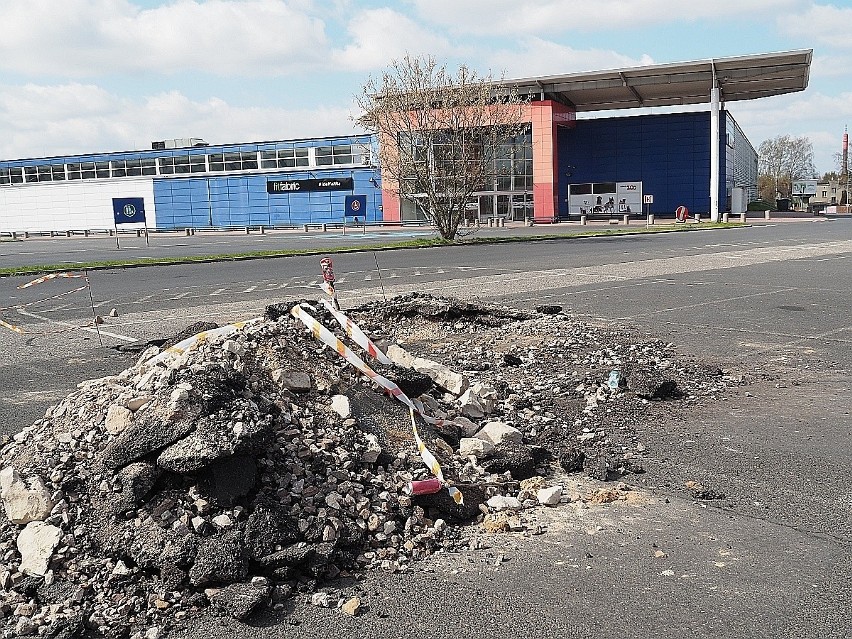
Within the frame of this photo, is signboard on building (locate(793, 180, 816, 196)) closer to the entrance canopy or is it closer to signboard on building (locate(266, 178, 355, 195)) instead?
the entrance canopy

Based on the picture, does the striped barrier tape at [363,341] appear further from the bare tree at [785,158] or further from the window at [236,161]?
the bare tree at [785,158]

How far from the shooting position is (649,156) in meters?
73.6

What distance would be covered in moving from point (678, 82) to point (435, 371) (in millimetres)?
63000

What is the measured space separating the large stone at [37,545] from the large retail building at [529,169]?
158ft

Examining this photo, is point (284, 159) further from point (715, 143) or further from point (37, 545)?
point (37, 545)

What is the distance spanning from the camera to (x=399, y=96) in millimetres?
36469

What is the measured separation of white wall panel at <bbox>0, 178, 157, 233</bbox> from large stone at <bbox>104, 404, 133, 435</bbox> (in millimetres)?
86029

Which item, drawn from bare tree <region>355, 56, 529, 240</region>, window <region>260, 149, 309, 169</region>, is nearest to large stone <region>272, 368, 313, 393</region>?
bare tree <region>355, 56, 529, 240</region>

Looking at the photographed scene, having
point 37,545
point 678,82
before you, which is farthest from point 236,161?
point 37,545

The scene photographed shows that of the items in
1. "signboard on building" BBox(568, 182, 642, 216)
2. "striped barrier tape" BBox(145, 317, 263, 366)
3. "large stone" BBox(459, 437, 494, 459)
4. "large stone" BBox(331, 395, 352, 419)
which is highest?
"signboard on building" BBox(568, 182, 642, 216)

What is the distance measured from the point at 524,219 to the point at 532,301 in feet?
192

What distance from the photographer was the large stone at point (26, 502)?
432 centimetres

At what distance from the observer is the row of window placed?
81125 millimetres

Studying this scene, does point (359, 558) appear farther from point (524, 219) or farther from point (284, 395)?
point (524, 219)
